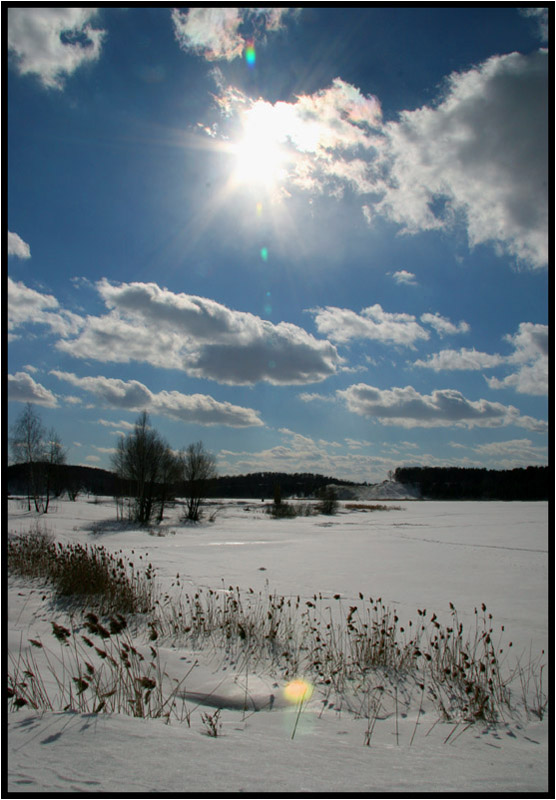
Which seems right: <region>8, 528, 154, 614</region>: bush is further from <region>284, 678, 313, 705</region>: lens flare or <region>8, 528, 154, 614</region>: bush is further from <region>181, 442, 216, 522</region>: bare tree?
<region>181, 442, 216, 522</region>: bare tree

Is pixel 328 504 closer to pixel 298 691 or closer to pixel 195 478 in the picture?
pixel 195 478

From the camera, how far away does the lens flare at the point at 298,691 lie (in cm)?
493

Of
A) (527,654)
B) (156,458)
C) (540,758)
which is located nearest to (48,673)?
(540,758)

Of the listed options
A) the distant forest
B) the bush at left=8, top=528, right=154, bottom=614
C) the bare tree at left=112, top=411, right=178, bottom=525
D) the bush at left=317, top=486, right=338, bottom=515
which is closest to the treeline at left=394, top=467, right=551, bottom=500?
the distant forest

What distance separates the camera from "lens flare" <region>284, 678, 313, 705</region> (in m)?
4.93

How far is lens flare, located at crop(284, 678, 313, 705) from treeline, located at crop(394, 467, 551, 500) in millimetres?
112287

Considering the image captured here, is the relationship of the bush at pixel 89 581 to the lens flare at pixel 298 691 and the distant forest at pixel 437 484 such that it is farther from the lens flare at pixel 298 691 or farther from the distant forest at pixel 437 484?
the distant forest at pixel 437 484

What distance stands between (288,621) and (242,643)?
0.97 metres

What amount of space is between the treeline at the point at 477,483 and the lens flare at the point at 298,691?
112287 millimetres

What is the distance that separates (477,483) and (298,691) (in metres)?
133

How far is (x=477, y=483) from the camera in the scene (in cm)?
12438

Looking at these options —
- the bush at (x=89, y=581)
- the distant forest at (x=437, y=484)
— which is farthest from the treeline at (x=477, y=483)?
the bush at (x=89, y=581)

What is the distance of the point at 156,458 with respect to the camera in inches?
1641

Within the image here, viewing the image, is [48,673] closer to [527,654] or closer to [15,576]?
[527,654]
